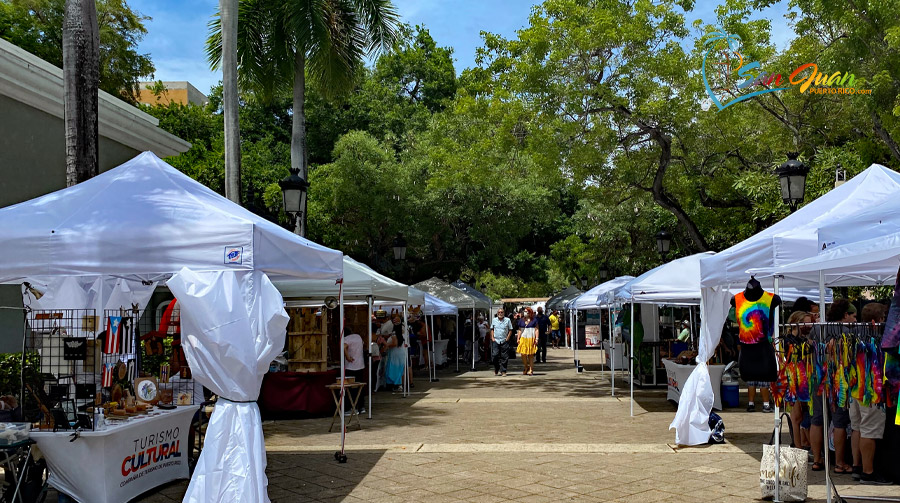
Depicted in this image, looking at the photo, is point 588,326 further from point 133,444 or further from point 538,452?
point 133,444

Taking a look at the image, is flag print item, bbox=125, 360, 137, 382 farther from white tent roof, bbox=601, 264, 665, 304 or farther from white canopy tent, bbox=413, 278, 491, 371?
white canopy tent, bbox=413, 278, 491, 371

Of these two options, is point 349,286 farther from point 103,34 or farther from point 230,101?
point 103,34

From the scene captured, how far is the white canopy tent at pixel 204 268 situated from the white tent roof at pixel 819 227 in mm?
4778

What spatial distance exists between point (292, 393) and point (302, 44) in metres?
7.68

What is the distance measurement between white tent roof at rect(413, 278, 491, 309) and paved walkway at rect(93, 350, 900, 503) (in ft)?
27.7

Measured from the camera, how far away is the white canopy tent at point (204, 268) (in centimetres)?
614

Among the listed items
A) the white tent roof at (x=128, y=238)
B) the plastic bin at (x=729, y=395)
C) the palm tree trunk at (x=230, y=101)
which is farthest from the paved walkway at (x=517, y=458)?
the palm tree trunk at (x=230, y=101)

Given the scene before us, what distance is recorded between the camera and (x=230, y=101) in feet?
42.5

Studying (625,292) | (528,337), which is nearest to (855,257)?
(625,292)

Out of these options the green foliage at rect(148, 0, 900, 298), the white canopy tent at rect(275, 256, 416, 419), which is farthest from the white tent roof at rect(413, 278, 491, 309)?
the white canopy tent at rect(275, 256, 416, 419)

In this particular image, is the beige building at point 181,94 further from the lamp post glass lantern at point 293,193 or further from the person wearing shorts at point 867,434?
the person wearing shorts at point 867,434

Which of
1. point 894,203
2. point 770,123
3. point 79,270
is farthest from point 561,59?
point 79,270

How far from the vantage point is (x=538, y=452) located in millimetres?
9469

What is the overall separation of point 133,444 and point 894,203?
7.07m
